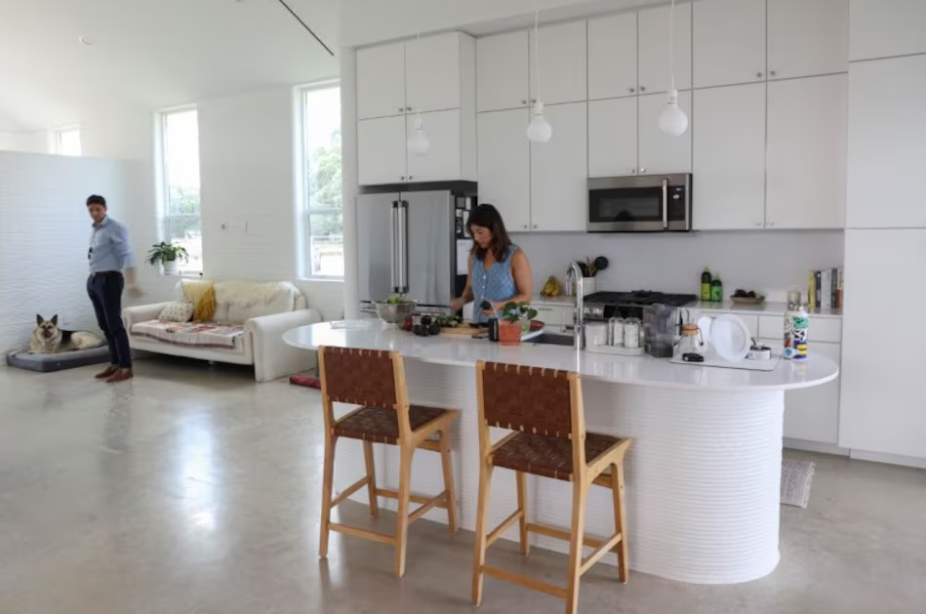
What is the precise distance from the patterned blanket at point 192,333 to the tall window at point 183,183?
3.94ft

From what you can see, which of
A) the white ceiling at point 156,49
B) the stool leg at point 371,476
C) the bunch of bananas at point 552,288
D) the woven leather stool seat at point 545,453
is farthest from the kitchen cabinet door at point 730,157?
the white ceiling at point 156,49

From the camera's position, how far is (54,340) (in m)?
7.71

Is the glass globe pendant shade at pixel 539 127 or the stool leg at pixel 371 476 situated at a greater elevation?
the glass globe pendant shade at pixel 539 127

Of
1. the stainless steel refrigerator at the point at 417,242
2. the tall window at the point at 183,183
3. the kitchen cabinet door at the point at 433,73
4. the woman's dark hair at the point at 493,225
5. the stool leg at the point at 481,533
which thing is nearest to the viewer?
the stool leg at the point at 481,533

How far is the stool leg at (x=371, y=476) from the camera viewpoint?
3.51 m

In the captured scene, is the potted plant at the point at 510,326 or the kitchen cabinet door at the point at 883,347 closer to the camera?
the potted plant at the point at 510,326

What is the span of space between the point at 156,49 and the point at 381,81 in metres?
3.08

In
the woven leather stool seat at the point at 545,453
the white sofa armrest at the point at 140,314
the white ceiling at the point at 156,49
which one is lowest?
the woven leather stool seat at the point at 545,453

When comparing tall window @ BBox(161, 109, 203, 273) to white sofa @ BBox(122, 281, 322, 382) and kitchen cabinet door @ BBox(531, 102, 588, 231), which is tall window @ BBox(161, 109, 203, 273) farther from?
kitchen cabinet door @ BBox(531, 102, 588, 231)

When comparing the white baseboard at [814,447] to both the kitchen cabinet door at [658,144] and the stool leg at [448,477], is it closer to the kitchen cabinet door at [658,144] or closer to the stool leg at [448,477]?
the kitchen cabinet door at [658,144]

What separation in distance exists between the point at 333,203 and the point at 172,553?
15.2 ft

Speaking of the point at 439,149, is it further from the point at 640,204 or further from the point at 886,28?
the point at 886,28

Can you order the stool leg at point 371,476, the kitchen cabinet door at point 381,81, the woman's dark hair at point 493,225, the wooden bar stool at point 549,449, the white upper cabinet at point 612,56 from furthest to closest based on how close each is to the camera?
the kitchen cabinet door at point 381,81 → the white upper cabinet at point 612,56 → the woman's dark hair at point 493,225 → the stool leg at point 371,476 → the wooden bar stool at point 549,449

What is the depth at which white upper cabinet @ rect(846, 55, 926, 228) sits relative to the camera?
3.93 metres
